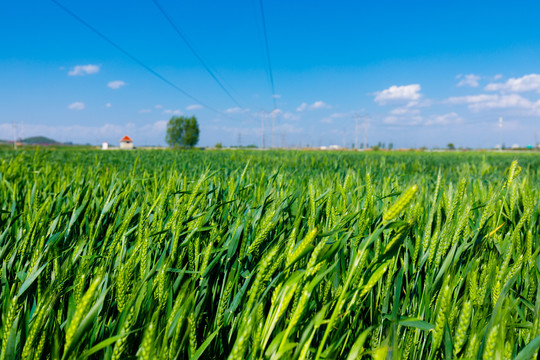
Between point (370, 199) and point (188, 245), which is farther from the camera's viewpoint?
point (370, 199)

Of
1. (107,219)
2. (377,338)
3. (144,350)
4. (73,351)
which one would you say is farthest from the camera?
(107,219)

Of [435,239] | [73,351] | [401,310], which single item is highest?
[435,239]

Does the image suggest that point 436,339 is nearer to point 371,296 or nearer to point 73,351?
point 371,296

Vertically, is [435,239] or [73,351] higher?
[435,239]

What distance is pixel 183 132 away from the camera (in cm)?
9919

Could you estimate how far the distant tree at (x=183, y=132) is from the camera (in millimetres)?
97812

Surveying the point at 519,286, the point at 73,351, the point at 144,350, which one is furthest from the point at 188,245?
the point at 519,286

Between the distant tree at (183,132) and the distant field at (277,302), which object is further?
the distant tree at (183,132)

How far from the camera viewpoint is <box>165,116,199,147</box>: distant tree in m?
97.8

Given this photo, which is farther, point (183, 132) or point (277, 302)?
point (183, 132)

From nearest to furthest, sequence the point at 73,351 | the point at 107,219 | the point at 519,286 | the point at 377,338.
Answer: the point at 73,351 → the point at 377,338 → the point at 519,286 → the point at 107,219

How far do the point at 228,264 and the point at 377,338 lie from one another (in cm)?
45

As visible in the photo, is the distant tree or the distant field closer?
the distant field

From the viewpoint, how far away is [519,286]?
3.59ft
